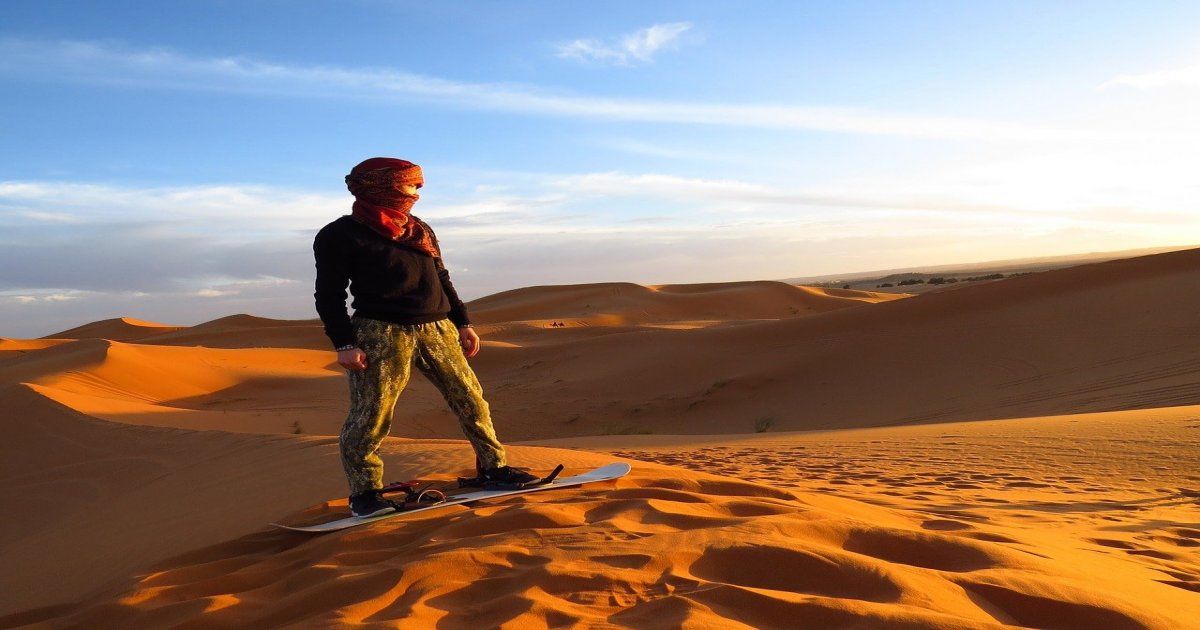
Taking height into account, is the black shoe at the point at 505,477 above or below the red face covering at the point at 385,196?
below

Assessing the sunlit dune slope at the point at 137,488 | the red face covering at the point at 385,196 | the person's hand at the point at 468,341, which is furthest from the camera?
the sunlit dune slope at the point at 137,488

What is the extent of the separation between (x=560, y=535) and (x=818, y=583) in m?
1.10

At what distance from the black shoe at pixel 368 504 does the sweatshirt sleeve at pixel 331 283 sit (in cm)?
78

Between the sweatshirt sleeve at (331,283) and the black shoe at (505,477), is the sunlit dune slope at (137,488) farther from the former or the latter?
the sweatshirt sleeve at (331,283)

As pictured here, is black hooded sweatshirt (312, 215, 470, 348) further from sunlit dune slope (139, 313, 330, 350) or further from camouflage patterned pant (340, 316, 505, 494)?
sunlit dune slope (139, 313, 330, 350)

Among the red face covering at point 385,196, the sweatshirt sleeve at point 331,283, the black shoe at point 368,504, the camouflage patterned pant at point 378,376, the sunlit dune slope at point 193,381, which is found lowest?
the sunlit dune slope at point 193,381

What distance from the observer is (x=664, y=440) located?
399 inches

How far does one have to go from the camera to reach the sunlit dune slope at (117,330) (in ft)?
133

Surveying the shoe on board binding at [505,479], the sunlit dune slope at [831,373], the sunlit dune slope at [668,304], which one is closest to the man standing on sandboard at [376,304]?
the shoe on board binding at [505,479]

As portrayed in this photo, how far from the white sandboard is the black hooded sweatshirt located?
0.86 metres

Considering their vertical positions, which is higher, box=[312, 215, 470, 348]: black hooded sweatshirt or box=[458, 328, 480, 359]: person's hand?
box=[312, 215, 470, 348]: black hooded sweatshirt

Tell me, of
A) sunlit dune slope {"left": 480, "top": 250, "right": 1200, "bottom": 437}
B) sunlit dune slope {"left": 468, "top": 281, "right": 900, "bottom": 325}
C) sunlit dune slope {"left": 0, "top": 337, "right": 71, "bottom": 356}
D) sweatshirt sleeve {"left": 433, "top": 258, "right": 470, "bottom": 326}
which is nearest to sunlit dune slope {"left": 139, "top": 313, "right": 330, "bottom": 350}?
sunlit dune slope {"left": 0, "top": 337, "right": 71, "bottom": 356}

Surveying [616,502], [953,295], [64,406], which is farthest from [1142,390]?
[64,406]

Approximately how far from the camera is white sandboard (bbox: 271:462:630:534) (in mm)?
4098
